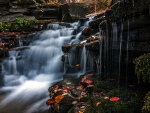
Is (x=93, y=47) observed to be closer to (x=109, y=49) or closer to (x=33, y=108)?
(x=109, y=49)

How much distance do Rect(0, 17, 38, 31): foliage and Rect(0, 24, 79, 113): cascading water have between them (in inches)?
91.9

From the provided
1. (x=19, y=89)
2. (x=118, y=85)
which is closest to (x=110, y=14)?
(x=118, y=85)

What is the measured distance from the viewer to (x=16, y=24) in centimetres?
1230

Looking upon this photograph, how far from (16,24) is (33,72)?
5.90 m

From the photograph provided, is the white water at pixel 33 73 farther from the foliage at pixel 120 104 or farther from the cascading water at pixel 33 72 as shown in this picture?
the foliage at pixel 120 104

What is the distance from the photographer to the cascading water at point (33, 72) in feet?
16.8

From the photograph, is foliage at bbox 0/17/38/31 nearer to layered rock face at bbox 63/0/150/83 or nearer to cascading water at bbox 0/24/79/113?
cascading water at bbox 0/24/79/113

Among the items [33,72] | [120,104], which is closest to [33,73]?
[33,72]

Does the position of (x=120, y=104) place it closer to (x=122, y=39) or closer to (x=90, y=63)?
(x=122, y=39)

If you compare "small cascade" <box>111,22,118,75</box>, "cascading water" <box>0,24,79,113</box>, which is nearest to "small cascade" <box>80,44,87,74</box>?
"cascading water" <box>0,24,79,113</box>

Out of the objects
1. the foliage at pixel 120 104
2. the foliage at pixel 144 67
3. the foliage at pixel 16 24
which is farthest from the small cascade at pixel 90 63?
the foliage at pixel 16 24

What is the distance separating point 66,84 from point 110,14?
90.7 inches

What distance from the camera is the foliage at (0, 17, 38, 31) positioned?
Result: 38.8 feet

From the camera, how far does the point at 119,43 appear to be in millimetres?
4055
